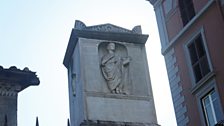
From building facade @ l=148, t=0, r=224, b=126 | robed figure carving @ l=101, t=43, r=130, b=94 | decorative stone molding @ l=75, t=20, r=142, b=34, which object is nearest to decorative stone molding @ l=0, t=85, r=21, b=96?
decorative stone molding @ l=75, t=20, r=142, b=34

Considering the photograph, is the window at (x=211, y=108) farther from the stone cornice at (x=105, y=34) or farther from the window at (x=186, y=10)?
the window at (x=186, y=10)

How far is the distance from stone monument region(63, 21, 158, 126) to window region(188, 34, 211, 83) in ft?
6.51

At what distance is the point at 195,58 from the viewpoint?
19344 millimetres

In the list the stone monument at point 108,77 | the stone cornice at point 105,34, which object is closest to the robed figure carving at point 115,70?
the stone monument at point 108,77

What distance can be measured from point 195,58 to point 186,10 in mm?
2187

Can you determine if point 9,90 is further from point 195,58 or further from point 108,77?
point 195,58

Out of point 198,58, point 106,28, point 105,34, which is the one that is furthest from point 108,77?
point 198,58

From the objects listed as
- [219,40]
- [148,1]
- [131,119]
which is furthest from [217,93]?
[148,1]

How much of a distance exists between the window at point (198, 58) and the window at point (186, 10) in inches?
43.2

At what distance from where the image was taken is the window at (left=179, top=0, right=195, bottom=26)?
66.2ft

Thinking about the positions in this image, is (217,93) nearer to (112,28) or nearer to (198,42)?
(198,42)

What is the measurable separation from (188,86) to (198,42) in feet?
5.34

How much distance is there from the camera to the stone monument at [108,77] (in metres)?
16.6

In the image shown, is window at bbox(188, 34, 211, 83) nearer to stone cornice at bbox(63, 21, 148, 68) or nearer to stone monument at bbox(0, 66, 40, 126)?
stone cornice at bbox(63, 21, 148, 68)
